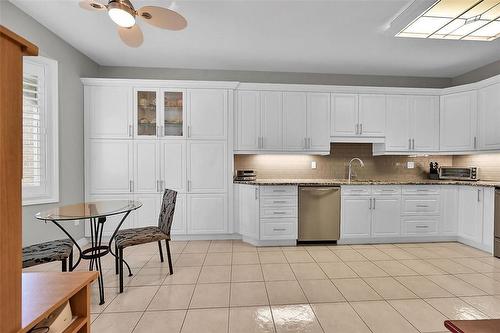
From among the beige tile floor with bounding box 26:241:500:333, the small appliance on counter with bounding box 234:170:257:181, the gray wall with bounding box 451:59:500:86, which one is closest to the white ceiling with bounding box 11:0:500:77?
the gray wall with bounding box 451:59:500:86

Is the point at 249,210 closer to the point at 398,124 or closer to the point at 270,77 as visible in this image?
the point at 270,77

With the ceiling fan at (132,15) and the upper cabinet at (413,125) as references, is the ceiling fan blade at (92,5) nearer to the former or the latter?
the ceiling fan at (132,15)

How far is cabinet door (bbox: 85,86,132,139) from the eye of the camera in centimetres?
386

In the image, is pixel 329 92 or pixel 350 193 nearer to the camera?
pixel 350 193

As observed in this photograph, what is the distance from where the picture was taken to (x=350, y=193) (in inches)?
155

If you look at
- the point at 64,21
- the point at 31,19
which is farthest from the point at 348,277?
the point at 31,19

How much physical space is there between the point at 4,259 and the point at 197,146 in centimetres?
330

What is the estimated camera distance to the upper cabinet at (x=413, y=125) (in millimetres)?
4266

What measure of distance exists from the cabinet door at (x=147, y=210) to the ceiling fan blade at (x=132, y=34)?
7.38 ft

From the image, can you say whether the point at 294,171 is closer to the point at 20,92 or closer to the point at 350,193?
the point at 350,193

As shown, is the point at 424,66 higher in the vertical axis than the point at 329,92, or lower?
higher

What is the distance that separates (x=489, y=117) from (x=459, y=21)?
2.06 m

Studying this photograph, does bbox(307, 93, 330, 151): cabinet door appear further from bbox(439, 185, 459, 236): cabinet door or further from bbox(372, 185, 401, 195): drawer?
bbox(439, 185, 459, 236): cabinet door

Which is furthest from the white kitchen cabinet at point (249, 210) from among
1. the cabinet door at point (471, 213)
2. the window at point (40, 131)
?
the cabinet door at point (471, 213)
